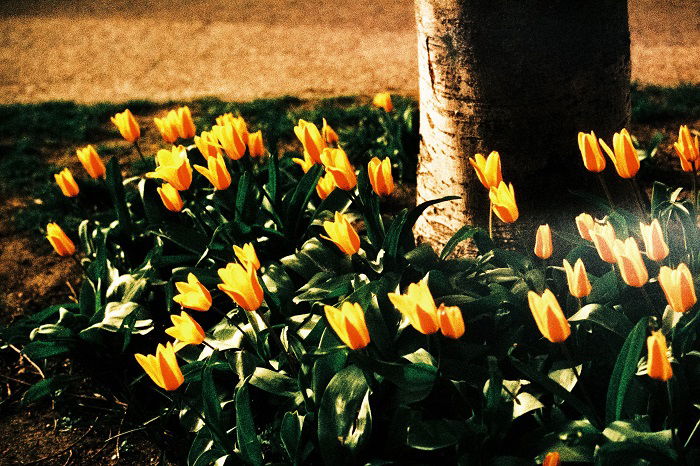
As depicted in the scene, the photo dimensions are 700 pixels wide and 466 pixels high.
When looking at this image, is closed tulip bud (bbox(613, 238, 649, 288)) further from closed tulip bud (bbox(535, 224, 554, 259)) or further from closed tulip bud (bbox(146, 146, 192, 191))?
closed tulip bud (bbox(146, 146, 192, 191))

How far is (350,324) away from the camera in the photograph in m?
1.46

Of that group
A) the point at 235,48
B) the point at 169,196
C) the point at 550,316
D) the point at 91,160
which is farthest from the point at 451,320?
the point at 235,48

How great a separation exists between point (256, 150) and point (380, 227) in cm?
58

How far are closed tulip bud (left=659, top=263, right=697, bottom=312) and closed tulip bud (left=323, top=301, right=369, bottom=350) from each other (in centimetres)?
60

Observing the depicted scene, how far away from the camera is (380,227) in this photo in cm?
213

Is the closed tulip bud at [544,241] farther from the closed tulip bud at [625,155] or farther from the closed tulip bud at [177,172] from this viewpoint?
the closed tulip bud at [177,172]

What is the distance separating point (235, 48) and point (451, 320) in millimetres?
4508

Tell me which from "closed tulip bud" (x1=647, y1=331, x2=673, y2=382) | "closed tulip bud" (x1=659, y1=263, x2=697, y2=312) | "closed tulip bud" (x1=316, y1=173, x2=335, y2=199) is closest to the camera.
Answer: "closed tulip bud" (x1=647, y1=331, x2=673, y2=382)

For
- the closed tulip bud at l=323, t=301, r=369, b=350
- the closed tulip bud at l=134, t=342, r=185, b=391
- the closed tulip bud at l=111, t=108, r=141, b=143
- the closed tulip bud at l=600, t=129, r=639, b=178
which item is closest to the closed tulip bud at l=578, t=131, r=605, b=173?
the closed tulip bud at l=600, t=129, r=639, b=178

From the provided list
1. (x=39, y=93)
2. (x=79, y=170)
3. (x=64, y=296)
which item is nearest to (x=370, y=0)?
(x=39, y=93)

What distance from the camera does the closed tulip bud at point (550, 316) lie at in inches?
52.6

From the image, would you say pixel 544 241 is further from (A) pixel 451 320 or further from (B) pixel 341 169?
(B) pixel 341 169

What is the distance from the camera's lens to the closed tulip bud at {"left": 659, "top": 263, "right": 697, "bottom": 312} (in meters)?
1.35

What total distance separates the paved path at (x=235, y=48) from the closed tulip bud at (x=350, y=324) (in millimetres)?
3190
